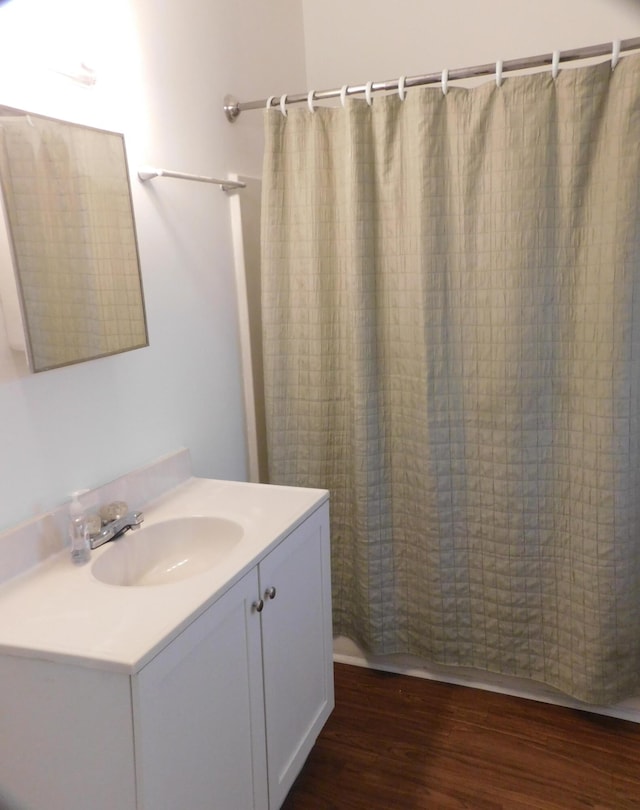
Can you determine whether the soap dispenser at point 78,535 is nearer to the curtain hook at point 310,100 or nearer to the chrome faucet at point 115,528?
the chrome faucet at point 115,528

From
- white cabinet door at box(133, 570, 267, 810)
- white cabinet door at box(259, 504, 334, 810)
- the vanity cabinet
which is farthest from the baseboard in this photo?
white cabinet door at box(133, 570, 267, 810)

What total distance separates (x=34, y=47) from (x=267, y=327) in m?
1.05

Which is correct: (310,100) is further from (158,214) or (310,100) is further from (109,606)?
(109,606)

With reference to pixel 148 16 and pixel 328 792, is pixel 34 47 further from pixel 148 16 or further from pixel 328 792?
pixel 328 792

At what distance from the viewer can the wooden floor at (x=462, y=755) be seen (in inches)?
72.6

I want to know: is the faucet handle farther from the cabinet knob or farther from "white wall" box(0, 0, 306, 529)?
the cabinet knob

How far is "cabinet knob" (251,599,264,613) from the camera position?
4.90 ft

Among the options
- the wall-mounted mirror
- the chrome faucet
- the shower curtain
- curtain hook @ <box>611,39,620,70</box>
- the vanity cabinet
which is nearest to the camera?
the vanity cabinet

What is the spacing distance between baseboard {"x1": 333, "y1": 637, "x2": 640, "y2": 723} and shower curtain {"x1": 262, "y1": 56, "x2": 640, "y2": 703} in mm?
74

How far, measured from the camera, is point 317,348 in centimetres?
225

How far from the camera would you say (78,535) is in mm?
1503

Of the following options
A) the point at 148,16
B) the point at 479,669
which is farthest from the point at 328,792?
the point at 148,16

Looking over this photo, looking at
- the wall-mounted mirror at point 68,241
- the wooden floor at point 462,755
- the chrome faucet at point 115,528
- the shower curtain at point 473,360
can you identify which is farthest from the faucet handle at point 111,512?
the wooden floor at point 462,755

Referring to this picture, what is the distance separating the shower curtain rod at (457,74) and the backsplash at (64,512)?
1105 mm
